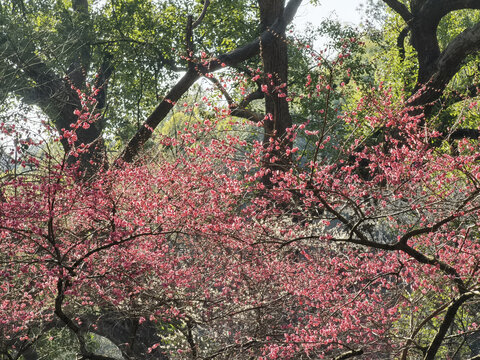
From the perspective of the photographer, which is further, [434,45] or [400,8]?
[400,8]

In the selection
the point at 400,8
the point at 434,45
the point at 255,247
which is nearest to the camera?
the point at 255,247

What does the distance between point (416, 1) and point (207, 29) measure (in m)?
7.30

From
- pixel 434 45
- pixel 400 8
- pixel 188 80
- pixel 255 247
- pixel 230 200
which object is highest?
pixel 400 8

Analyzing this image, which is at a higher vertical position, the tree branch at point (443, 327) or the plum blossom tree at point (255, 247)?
the plum blossom tree at point (255, 247)

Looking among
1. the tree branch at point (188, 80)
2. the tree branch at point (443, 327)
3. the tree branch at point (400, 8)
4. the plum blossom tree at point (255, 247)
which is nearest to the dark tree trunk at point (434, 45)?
the tree branch at point (400, 8)

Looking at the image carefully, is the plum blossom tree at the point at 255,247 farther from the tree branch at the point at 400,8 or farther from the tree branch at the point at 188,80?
the tree branch at the point at 400,8

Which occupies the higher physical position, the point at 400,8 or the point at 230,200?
the point at 400,8

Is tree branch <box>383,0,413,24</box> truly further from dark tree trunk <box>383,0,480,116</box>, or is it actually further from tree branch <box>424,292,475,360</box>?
tree branch <box>424,292,475,360</box>

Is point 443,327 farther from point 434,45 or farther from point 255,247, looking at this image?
point 434,45

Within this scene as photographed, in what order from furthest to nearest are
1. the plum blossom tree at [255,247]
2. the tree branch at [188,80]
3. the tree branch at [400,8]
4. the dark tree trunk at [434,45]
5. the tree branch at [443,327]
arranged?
the tree branch at [400,8]
the dark tree trunk at [434,45]
the tree branch at [188,80]
the tree branch at [443,327]
the plum blossom tree at [255,247]

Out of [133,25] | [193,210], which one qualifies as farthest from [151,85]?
[193,210]

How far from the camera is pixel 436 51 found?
14062 mm

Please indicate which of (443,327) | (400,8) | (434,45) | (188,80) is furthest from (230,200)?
(400,8)

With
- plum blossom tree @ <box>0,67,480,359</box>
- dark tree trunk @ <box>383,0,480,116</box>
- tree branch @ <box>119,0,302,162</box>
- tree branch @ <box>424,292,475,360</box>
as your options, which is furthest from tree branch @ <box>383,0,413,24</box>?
tree branch @ <box>424,292,475,360</box>
